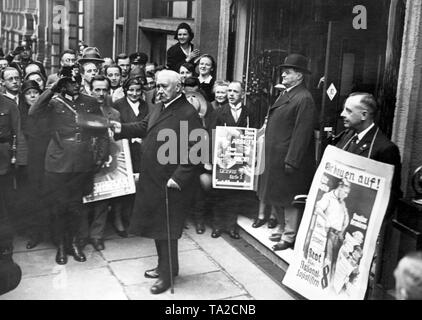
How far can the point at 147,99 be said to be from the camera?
17.6ft

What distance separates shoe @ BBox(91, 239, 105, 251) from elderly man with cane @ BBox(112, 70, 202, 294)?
847 mm

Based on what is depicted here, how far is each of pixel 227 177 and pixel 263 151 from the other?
1.45 feet

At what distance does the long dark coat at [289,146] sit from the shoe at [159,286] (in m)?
1.29

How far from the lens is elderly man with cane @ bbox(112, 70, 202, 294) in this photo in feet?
13.1

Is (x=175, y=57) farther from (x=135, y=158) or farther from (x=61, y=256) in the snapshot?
(x=61, y=256)

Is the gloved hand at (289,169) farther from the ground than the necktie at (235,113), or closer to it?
closer to it

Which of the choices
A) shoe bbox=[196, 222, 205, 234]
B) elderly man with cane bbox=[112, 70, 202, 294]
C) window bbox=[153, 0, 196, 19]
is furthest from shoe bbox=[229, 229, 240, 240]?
window bbox=[153, 0, 196, 19]

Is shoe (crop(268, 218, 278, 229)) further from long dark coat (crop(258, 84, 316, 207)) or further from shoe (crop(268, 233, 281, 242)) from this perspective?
long dark coat (crop(258, 84, 316, 207))

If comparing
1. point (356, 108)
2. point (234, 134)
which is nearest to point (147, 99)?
point (234, 134)

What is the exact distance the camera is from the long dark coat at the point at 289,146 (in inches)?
171

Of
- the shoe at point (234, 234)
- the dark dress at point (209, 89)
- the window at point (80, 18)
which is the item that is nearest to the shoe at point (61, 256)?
the shoe at point (234, 234)

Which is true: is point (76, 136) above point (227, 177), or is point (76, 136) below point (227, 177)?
above

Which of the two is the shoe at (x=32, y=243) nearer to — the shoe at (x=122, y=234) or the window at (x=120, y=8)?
the shoe at (x=122, y=234)
